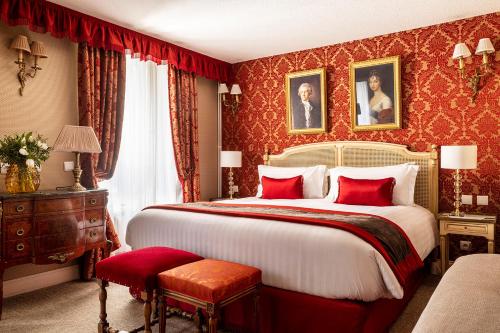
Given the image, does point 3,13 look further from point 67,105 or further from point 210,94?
point 210,94

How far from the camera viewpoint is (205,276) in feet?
7.00

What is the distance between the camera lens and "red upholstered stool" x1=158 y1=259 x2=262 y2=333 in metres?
2.01

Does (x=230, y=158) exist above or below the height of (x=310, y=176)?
above

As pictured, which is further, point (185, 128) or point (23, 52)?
point (185, 128)

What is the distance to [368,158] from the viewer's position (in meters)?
4.53

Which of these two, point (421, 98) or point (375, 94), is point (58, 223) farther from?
point (421, 98)

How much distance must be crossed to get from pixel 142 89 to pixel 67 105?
1.03 m

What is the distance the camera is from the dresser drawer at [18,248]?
2939 millimetres

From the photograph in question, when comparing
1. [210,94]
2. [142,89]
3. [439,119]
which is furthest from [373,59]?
[142,89]

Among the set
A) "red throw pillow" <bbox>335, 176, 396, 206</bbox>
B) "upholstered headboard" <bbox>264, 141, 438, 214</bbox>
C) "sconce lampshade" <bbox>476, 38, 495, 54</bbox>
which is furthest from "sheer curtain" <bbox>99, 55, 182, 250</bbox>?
"sconce lampshade" <bbox>476, 38, 495, 54</bbox>

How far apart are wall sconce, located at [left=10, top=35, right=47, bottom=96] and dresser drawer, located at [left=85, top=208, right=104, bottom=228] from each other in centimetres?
129

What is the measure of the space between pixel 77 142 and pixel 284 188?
2287 mm

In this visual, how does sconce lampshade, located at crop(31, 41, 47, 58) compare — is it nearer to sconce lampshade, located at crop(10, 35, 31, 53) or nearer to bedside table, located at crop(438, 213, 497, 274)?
sconce lampshade, located at crop(10, 35, 31, 53)

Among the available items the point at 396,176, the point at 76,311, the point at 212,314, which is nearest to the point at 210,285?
the point at 212,314
